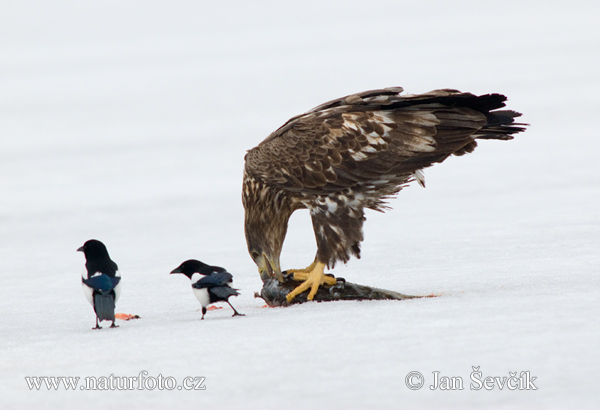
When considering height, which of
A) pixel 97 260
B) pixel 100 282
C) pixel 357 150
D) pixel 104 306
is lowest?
pixel 104 306

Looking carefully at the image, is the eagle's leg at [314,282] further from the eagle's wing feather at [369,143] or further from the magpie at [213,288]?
the magpie at [213,288]

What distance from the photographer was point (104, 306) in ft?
16.5

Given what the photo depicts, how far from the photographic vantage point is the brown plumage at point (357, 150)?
6.23 metres

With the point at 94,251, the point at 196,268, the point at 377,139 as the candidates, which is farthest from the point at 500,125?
the point at 94,251

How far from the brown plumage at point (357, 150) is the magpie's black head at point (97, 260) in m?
1.56

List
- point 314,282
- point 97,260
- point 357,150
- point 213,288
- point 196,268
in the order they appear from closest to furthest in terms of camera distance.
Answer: point 97,260
point 213,288
point 196,268
point 314,282
point 357,150

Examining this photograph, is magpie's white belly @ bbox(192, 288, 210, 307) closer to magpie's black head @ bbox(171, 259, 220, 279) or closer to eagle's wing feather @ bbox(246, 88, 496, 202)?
magpie's black head @ bbox(171, 259, 220, 279)

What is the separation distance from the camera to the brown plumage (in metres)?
6.23

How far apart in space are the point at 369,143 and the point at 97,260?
2170 mm

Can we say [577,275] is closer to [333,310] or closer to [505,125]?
[505,125]

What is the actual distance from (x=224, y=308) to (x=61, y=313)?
1.14 m

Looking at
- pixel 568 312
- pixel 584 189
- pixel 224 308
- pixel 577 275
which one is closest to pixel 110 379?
pixel 568 312

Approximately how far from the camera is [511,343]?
369cm

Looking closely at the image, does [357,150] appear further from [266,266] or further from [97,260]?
[97,260]
